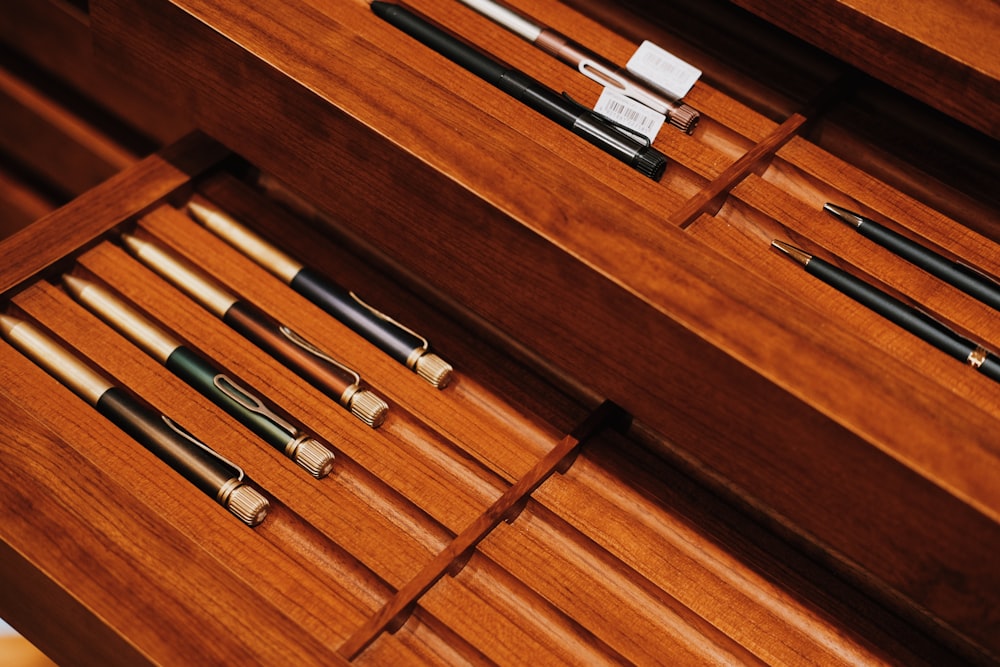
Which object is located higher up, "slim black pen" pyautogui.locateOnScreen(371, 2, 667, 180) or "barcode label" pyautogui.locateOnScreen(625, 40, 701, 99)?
"barcode label" pyautogui.locateOnScreen(625, 40, 701, 99)

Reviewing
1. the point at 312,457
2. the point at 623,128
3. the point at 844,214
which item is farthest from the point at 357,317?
the point at 844,214

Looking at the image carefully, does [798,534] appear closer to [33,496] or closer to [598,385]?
[598,385]

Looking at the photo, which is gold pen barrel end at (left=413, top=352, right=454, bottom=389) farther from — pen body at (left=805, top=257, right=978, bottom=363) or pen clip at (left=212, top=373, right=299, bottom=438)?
pen body at (left=805, top=257, right=978, bottom=363)

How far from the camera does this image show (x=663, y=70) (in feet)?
2.88

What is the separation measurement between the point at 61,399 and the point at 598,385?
34 centimetres

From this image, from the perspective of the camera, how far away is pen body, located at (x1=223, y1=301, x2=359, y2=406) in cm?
78

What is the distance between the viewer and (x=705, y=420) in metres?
0.68

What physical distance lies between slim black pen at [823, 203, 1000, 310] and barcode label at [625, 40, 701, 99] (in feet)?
0.47

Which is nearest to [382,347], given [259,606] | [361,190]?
[361,190]

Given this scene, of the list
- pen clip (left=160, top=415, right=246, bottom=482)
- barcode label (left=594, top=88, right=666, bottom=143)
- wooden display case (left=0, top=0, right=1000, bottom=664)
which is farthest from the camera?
barcode label (left=594, top=88, right=666, bottom=143)

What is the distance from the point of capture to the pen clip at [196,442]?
2.42 ft

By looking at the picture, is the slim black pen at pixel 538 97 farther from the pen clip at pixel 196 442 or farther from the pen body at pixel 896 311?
the pen clip at pixel 196 442

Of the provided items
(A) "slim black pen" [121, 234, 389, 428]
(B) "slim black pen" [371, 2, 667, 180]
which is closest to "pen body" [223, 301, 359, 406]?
(A) "slim black pen" [121, 234, 389, 428]

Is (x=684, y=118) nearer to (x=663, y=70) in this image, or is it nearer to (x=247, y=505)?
(x=663, y=70)
